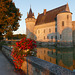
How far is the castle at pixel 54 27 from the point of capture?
100 ft

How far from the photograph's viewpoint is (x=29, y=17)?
4641 centimetres

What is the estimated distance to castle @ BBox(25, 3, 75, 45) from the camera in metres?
30.6

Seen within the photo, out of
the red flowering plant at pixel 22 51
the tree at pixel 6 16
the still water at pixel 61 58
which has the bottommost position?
the still water at pixel 61 58

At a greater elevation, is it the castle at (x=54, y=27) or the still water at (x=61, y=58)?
the castle at (x=54, y=27)

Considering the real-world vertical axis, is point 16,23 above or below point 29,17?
below

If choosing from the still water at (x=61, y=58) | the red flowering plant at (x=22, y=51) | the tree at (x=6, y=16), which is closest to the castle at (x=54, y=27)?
the still water at (x=61, y=58)

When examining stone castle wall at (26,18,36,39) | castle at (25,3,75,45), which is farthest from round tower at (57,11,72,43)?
stone castle wall at (26,18,36,39)

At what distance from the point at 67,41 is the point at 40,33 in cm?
1588

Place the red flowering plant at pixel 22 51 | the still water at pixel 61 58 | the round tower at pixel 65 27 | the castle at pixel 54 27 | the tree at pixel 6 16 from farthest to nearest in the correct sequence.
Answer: the castle at pixel 54 27, the round tower at pixel 65 27, the tree at pixel 6 16, the still water at pixel 61 58, the red flowering plant at pixel 22 51

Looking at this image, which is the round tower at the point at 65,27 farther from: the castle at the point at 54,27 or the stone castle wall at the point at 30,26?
the stone castle wall at the point at 30,26

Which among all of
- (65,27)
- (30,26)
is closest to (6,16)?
(65,27)

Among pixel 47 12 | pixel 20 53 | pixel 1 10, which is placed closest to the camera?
pixel 20 53

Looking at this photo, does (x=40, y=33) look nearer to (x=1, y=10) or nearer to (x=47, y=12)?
(x=47, y=12)

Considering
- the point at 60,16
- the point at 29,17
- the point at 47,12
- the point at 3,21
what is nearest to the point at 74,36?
the point at 60,16
